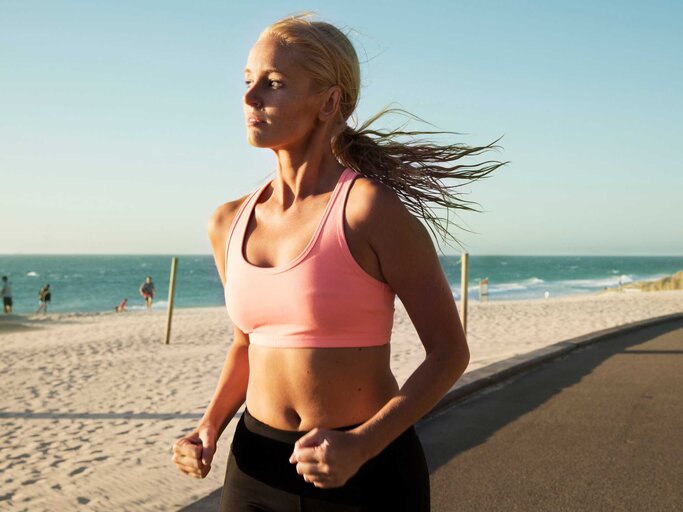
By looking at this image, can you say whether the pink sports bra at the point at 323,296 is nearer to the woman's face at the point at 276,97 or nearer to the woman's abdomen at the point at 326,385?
the woman's abdomen at the point at 326,385

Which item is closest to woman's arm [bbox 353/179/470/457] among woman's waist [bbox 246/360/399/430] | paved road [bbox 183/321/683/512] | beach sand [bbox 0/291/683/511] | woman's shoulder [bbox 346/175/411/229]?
woman's shoulder [bbox 346/175/411/229]

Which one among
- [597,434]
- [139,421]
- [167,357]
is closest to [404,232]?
[597,434]

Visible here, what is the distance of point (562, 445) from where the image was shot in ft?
18.9

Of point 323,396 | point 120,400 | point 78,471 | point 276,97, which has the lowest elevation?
point 120,400

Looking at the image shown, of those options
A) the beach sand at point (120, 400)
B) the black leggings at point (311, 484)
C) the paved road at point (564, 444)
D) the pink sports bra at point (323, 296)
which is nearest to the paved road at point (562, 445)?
the paved road at point (564, 444)

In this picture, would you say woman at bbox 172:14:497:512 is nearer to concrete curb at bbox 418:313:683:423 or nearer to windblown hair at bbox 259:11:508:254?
Result: windblown hair at bbox 259:11:508:254

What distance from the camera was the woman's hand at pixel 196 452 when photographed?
1794 millimetres

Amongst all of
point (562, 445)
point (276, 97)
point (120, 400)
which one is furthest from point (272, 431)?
point (120, 400)

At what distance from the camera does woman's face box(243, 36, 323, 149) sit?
1.72m

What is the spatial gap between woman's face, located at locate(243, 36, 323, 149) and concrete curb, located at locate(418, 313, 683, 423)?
415 cm

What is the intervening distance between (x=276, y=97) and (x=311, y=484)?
0.86 m

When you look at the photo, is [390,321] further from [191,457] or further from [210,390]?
[210,390]

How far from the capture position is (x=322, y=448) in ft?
4.56

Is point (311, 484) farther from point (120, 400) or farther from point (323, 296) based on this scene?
point (120, 400)
